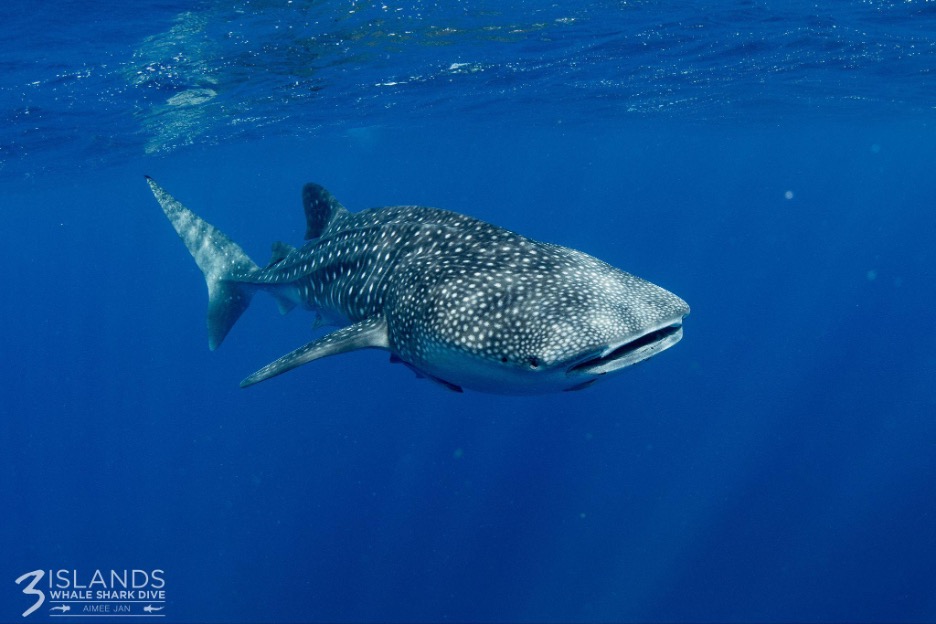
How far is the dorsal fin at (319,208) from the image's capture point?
8602 mm

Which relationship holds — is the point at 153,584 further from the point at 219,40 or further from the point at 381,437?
the point at 219,40

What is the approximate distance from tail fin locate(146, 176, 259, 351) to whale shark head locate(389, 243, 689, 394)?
4.80 m

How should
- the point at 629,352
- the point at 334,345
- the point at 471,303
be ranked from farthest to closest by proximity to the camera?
1. the point at 334,345
2. the point at 471,303
3. the point at 629,352

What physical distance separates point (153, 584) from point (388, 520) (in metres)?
7.69

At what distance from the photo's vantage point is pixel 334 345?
5.91 meters

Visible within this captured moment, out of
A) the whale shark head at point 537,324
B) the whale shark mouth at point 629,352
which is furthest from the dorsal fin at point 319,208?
the whale shark mouth at point 629,352

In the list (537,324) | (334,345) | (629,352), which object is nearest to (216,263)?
(334,345)

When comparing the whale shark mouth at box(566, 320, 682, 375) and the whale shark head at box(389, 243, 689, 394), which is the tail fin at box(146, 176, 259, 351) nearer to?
the whale shark head at box(389, 243, 689, 394)

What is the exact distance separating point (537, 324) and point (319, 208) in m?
4.93

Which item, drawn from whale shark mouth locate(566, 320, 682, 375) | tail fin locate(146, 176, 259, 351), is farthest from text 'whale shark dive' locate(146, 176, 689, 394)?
tail fin locate(146, 176, 259, 351)

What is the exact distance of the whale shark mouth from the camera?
438 cm

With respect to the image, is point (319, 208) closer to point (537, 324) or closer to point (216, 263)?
point (216, 263)

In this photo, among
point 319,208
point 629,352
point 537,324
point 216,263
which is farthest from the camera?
point 216,263

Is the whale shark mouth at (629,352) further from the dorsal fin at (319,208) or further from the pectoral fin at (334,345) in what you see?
the dorsal fin at (319,208)
